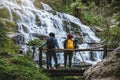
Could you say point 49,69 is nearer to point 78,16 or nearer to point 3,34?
point 3,34

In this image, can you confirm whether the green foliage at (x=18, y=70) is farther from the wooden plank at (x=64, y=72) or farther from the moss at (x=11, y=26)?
the moss at (x=11, y=26)

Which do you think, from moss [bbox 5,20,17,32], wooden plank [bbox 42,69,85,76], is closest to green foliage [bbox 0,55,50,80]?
wooden plank [bbox 42,69,85,76]

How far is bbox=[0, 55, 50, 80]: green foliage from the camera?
461 inches

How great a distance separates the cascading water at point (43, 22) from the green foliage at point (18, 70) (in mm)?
8656

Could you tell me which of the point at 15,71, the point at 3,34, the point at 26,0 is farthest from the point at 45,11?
the point at 15,71

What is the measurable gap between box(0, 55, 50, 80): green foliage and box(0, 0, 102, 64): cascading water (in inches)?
341

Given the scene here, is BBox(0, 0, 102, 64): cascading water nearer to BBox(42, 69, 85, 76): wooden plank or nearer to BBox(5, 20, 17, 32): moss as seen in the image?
BBox(5, 20, 17, 32): moss

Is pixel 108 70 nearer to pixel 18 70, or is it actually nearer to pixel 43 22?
pixel 18 70

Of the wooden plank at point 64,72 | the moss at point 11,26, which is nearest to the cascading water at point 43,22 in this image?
the moss at point 11,26

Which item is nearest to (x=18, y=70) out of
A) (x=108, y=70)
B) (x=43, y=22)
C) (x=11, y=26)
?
(x=108, y=70)

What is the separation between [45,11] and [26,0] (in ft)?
8.33

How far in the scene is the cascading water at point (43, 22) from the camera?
2383cm

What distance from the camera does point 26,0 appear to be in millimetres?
30281

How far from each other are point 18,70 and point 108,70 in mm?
5827
